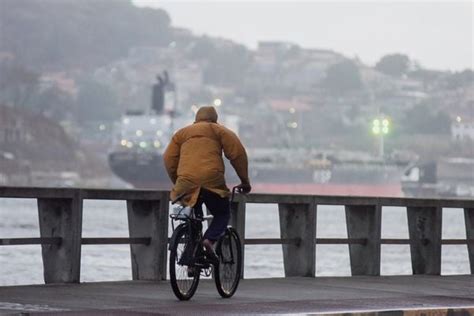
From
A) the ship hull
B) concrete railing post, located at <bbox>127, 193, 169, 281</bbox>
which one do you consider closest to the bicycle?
concrete railing post, located at <bbox>127, 193, 169, 281</bbox>

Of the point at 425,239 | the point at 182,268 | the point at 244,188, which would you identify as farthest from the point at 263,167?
the point at 182,268

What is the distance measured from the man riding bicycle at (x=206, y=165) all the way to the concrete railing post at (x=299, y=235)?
3.56 m

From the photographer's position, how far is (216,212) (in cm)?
1218

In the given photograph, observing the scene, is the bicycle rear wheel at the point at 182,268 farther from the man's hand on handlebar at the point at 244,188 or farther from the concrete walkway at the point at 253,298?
the man's hand on handlebar at the point at 244,188

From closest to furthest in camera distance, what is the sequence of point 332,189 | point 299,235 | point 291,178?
point 299,235 < point 332,189 < point 291,178

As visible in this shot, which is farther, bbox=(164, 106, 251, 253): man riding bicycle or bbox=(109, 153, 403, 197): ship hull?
bbox=(109, 153, 403, 197): ship hull

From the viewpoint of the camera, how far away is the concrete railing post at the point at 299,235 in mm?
15766

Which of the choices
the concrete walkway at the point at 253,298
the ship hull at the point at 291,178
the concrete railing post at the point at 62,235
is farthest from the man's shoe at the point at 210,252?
the ship hull at the point at 291,178

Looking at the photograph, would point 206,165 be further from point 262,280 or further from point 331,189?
point 331,189

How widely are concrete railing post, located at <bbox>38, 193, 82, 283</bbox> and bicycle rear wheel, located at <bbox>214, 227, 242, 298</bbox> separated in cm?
159

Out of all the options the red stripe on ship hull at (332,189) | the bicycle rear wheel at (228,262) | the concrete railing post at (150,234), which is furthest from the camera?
the red stripe on ship hull at (332,189)

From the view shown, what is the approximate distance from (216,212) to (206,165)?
424 mm

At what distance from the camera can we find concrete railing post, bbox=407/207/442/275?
17266 millimetres

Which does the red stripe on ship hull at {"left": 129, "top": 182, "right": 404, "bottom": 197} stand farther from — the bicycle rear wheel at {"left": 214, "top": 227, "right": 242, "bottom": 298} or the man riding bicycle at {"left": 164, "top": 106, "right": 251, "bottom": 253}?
the man riding bicycle at {"left": 164, "top": 106, "right": 251, "bottom": 253}
